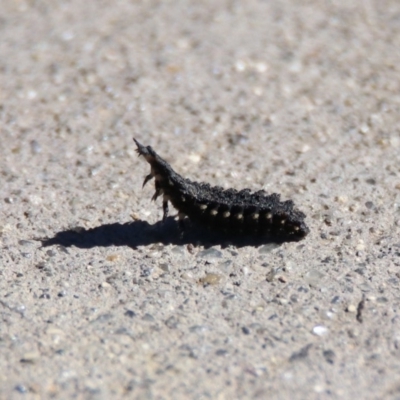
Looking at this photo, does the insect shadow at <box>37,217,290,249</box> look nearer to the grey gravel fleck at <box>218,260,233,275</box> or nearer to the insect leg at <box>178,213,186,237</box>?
the insect leg at <box>178,213,186,237</box>

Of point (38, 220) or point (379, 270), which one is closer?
point (379, 270)

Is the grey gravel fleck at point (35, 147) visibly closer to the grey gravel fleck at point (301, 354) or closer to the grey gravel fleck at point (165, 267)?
the grey gravel fleck at point (165, 267)

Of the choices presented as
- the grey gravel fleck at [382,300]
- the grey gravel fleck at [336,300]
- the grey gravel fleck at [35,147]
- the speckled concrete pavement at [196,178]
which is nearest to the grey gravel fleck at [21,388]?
the speckled concrete pavement at [196,178]

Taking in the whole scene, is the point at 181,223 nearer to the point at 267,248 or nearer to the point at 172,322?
the point at 267,248

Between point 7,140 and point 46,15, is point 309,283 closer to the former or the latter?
point 7,140

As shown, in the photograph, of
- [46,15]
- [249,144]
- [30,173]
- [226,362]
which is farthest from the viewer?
[46,15]

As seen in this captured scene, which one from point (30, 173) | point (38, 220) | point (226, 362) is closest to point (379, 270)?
point (226, 362)
